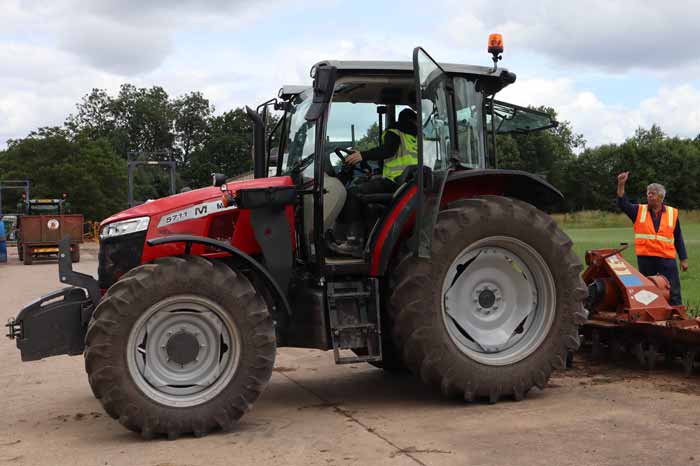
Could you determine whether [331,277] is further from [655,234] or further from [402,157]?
[655,234]

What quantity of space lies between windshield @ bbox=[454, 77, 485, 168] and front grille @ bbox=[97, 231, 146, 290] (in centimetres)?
259

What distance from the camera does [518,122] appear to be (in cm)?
721

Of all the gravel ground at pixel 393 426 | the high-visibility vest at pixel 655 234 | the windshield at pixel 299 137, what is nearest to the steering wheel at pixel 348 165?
the windshield at pixel 299 137

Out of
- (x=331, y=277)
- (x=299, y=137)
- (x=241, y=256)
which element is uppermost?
(x=299, y=137)

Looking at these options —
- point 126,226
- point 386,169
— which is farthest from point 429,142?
point 126,226

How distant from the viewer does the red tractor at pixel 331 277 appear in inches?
214

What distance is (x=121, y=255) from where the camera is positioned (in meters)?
5.96

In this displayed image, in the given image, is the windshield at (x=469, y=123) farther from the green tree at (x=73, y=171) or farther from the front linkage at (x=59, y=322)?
the green tree at (x=73, y=171)

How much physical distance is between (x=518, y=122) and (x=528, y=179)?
909mm

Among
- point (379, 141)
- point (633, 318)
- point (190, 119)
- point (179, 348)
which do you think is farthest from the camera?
point (190, 119)

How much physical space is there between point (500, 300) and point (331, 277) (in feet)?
4.56

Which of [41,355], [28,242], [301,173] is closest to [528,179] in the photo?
[301,173]

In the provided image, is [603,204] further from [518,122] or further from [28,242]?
[518,122]

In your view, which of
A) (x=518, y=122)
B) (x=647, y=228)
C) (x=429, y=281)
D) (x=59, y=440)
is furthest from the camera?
(x=647, y=228)
